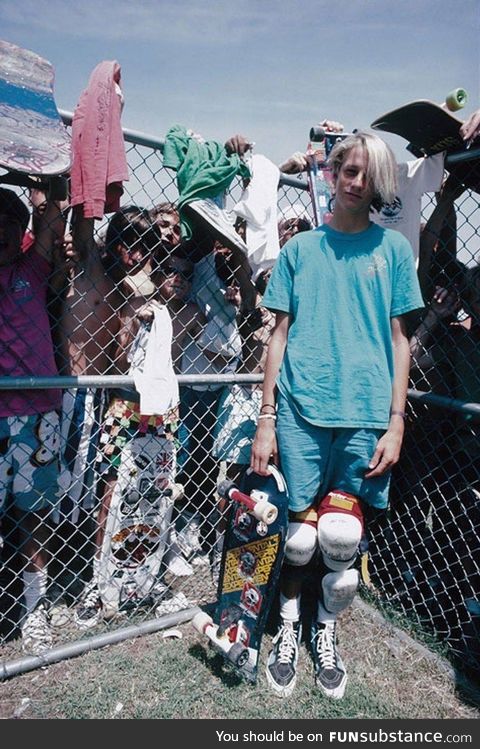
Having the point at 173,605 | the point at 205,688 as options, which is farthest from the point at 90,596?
the point at 205,688

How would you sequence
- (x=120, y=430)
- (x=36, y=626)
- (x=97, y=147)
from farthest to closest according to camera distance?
(x=120, y=430)
(x=36, y=626)
(x=97, y=147)

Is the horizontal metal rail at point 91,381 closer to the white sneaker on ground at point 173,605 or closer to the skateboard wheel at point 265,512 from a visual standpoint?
the skateboard wheel at point 265,512

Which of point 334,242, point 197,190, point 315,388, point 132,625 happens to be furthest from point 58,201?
point 132,625

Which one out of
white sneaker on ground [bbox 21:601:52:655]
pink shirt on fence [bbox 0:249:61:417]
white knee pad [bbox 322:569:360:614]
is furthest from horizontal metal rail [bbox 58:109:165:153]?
white sneaker on ground [bbox 21:601:52:655]

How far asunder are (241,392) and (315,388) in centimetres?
83

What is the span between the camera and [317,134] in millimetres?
3000

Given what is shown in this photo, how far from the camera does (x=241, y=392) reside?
3.20 m

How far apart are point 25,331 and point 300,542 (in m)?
1.67

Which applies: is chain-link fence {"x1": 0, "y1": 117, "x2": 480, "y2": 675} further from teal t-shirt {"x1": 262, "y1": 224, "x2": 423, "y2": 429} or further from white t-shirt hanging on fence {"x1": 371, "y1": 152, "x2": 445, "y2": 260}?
teal t-shirt {"x1": 262, "y1": 224, "x2": 423, "y2": 429}

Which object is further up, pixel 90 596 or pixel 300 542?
pixel 300 542

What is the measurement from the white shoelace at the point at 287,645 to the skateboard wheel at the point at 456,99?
2759 millimetres

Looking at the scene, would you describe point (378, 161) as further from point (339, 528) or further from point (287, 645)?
point (287, 645)
